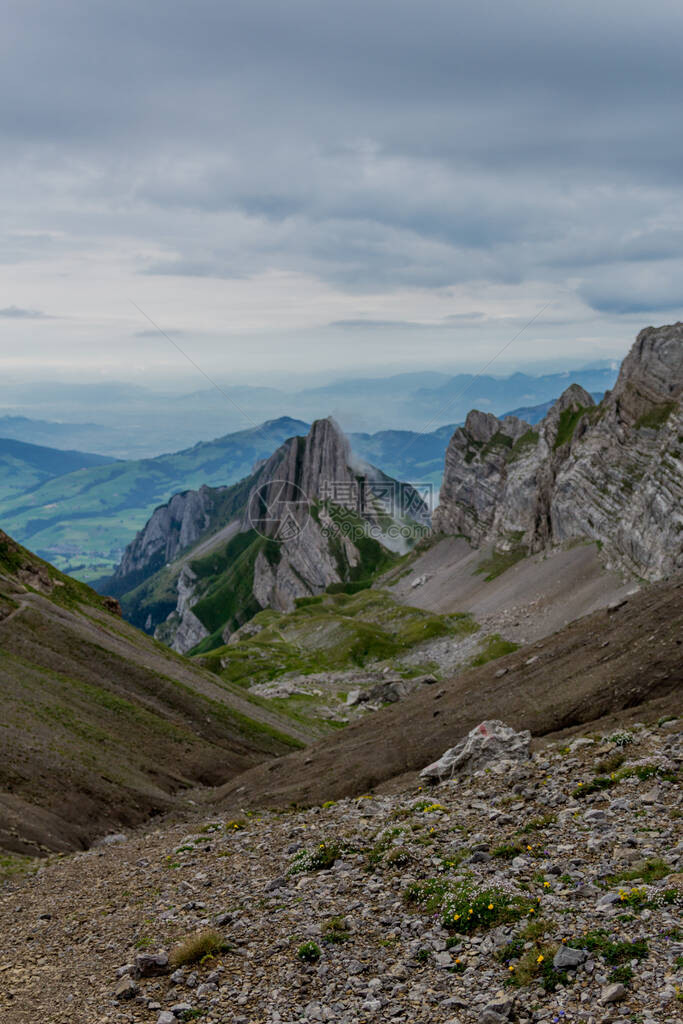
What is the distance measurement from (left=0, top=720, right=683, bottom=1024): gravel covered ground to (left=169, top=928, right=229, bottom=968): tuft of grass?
6 cm

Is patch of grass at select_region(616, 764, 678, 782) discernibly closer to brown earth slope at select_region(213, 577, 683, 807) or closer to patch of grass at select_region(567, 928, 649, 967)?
patch of grass at select_region(567, 928, 649, 967)

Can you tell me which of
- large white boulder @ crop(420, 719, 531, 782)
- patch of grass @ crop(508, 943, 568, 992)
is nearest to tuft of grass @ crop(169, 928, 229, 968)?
patch of grass @ crop(508, 943, 568, 992)

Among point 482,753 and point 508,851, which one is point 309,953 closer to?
point 508,851

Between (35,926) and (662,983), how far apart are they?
2230 centimetres

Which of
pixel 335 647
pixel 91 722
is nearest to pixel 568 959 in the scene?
pixel 91 722

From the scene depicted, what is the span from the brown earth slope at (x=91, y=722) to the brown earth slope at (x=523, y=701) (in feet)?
29.2

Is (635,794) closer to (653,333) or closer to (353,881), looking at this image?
(353,881)

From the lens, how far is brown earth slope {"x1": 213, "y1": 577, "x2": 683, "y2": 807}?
4106 cm

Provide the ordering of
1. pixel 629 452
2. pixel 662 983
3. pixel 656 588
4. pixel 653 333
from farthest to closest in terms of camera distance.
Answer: pixel 653 333, pixel 629 452, pixel 656 588, pixel 662 983

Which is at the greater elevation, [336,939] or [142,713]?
[336,939]

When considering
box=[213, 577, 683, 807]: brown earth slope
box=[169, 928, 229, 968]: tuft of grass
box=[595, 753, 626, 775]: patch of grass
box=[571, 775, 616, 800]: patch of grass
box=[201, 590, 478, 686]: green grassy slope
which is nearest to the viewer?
box=[169, 928, 229, 968]: tuft of grass

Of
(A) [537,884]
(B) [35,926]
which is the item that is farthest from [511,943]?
(B) [35,926]

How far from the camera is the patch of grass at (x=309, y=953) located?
18094 mm

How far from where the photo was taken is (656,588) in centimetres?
5928
